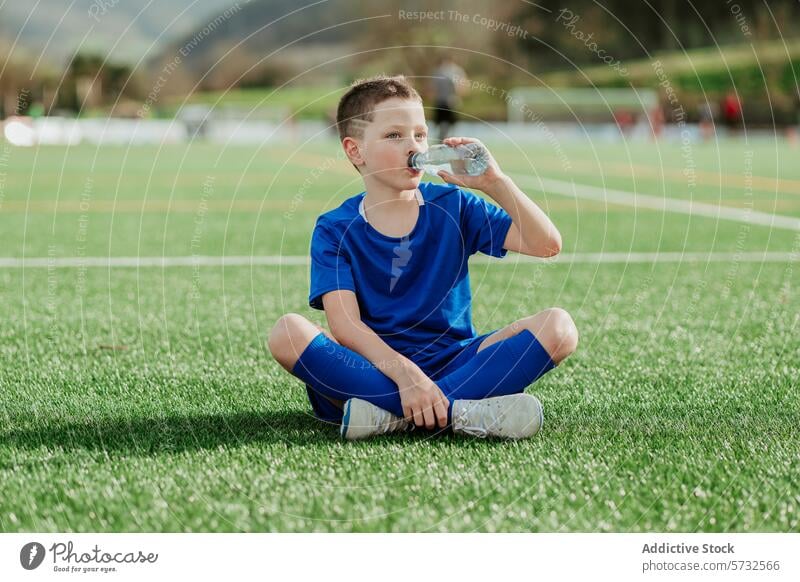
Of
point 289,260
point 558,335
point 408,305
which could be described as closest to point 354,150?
point 408,305

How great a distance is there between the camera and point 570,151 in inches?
1077

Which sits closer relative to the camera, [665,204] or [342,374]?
[342,374]

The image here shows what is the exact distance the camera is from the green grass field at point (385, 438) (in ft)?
8.28

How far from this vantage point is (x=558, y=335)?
313cm

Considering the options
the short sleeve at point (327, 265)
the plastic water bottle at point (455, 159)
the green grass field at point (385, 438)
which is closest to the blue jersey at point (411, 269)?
the short sleeve at point (327, 265)

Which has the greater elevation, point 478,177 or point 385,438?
point 478,177

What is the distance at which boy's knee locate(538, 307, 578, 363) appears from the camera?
313 cm

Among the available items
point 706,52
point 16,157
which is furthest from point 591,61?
point 16,157

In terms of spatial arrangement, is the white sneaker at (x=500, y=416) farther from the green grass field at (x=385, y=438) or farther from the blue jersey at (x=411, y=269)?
the blue jersey at (x=411, y=269)

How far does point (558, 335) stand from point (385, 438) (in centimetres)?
57

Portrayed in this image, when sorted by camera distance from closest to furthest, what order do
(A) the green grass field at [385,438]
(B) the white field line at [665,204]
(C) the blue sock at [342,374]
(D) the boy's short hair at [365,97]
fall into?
(A) the green grass field at [385,438] < (C) the blue sock at [342,374] < (D) the boy's short hair at [365,97] < (B) the white field line at [665,204]

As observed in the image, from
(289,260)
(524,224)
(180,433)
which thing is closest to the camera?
(180,433)

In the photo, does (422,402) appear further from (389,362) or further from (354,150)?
(354,150)

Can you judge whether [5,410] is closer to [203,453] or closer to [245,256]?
[203,453]
